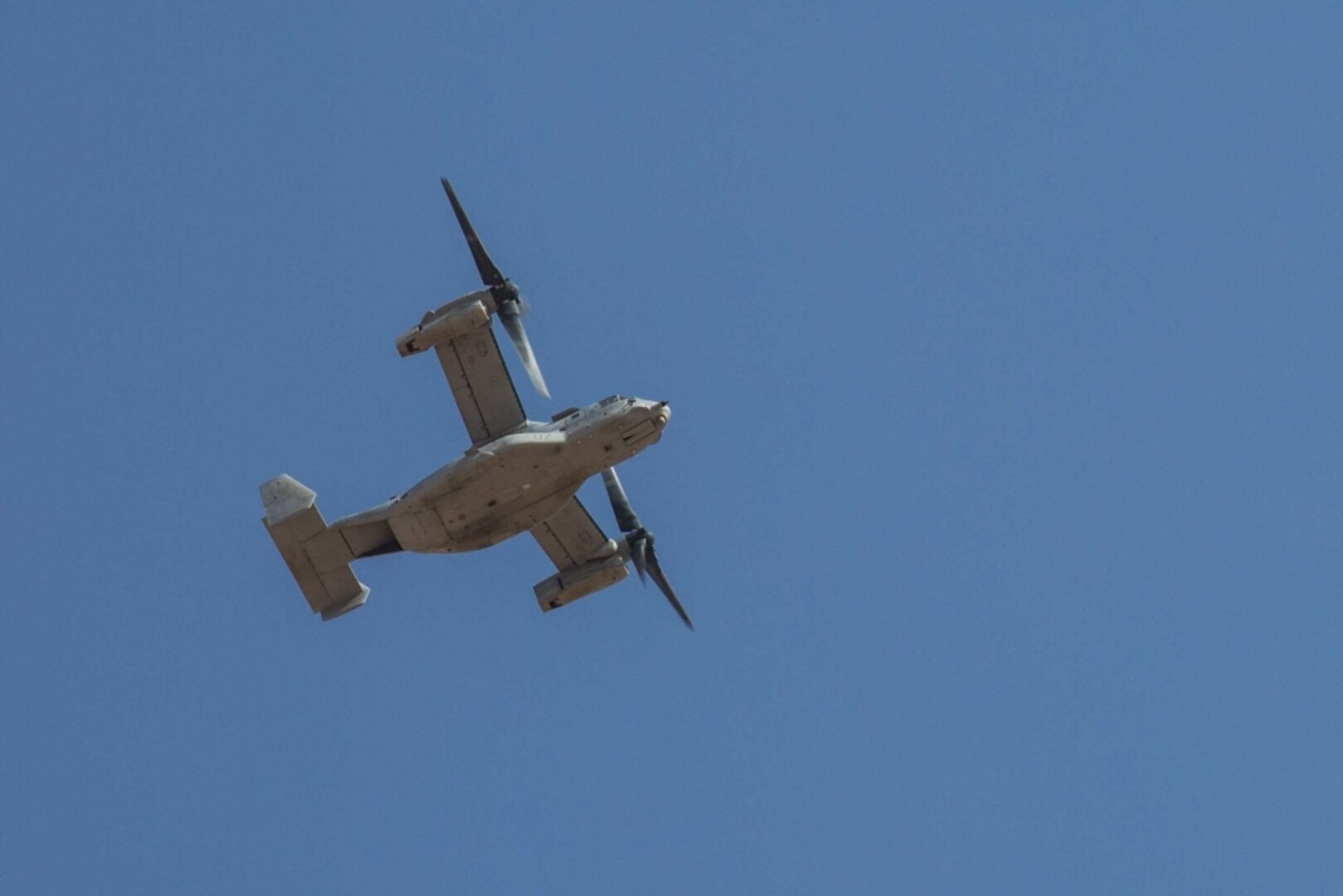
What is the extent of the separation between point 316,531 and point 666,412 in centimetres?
861

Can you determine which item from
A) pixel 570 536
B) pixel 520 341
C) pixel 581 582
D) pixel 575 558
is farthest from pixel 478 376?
pixel 581 582

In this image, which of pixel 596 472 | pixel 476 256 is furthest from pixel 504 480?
pixel 476 256

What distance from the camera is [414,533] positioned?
46469mm

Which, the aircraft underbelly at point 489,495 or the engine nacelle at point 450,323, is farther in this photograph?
the engine nacelle at point 450,323

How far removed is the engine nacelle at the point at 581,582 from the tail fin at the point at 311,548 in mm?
4753

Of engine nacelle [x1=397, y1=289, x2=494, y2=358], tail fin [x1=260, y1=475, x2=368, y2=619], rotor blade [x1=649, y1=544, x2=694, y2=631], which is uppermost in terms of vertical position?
engine nacelle [x1=397, y1=289, x2=494, y2=358]

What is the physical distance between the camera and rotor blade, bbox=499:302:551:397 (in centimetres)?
4697

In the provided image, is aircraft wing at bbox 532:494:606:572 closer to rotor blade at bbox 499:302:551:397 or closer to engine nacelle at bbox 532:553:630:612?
engine nacelle at bbox 532:553:630:612

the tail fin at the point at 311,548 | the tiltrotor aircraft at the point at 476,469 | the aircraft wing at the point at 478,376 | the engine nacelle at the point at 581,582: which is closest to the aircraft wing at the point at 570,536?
the engine nacelle at the point at 581,582

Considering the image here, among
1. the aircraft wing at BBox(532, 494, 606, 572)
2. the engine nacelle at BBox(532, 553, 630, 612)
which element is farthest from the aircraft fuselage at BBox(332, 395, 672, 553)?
the engine nacelle at BBox(532, 553, 630, 612)

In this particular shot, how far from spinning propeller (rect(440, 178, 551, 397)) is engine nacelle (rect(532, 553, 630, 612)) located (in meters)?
5.75

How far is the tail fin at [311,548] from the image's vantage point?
47.4m

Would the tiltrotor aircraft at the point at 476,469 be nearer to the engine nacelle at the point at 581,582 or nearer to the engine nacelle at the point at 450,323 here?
the engine nacelle at the point at 450,323

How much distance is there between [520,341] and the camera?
47031 millimetres
